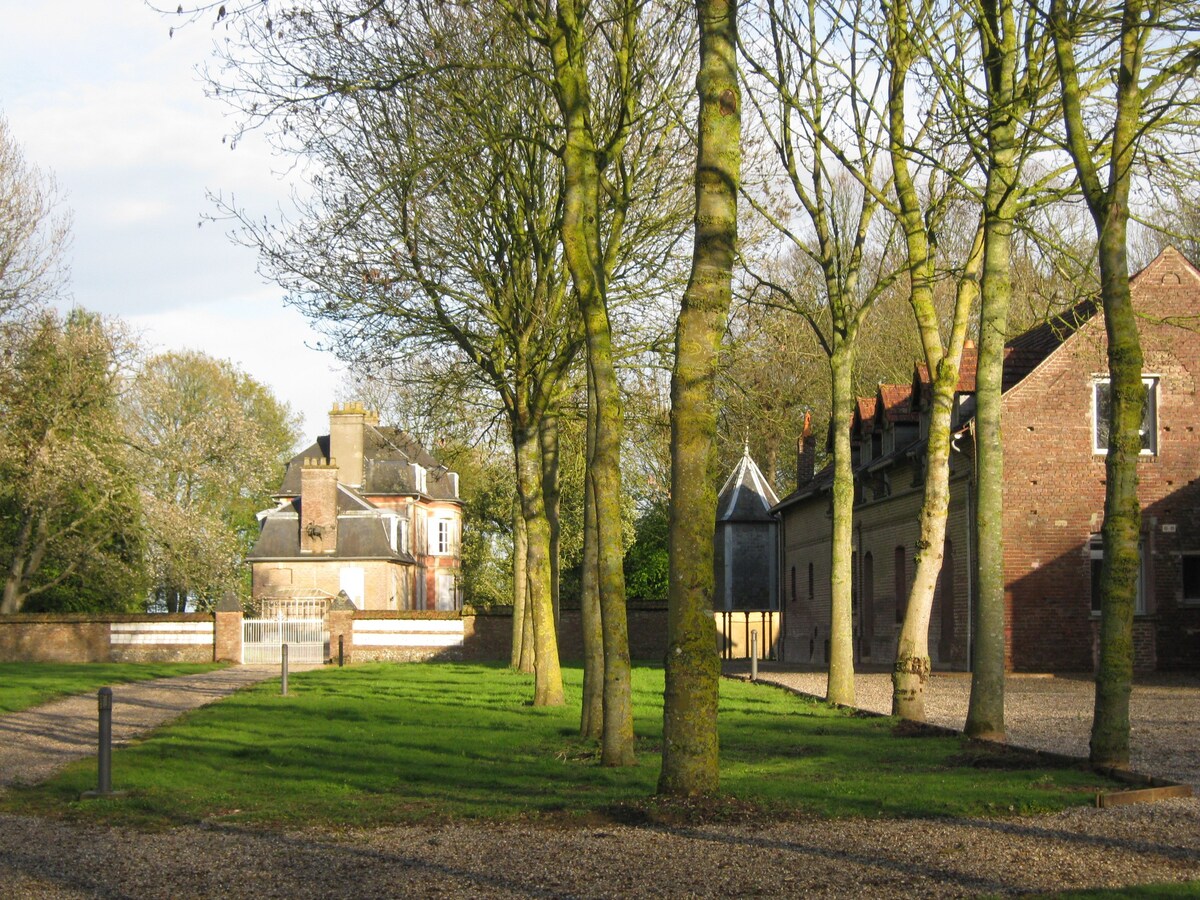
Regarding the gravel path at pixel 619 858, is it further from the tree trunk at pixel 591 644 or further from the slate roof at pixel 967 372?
the slate roof at pixel 967 372

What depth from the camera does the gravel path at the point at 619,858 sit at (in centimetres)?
705

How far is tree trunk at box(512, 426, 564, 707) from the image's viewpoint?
18656 mm

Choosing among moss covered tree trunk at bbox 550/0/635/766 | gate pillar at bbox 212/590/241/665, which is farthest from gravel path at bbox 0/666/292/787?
gate pillar at bbox 212/590/241/665

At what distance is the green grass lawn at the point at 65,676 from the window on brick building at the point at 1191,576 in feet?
67.7

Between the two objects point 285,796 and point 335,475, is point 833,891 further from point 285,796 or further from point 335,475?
point 335,475

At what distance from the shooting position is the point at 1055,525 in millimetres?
27094

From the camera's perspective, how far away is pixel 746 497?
1953 inches

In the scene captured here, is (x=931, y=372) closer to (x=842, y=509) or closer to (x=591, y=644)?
(x=842, y=509)

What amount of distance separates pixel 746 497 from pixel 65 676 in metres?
26.5

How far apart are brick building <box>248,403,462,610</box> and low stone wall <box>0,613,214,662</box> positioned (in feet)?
29.0

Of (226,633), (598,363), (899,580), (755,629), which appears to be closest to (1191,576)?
(899,580)

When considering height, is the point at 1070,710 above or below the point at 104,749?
below

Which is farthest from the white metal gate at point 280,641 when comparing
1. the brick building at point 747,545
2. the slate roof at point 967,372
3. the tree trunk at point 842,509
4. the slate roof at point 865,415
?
the tree trunk at point 842,509

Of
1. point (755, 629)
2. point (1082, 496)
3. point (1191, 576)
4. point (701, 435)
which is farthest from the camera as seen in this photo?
point (755, 629)
